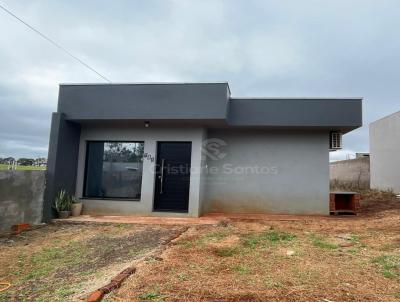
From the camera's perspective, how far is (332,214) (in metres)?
8.62

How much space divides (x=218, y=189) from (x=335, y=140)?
12.6ft

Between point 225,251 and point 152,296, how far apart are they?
6.18 feet

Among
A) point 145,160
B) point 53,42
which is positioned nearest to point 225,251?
point 145,160

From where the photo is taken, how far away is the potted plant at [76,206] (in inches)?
314

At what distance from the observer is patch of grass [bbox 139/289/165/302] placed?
2773 millimetres

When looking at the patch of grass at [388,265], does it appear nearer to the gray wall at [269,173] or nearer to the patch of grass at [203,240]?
the patch of grass at [203,240]

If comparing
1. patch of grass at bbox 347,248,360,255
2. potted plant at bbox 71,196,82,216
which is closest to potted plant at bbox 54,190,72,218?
potted plant at bbox 71,196,82,216

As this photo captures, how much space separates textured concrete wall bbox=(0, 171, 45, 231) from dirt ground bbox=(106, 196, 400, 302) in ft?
12.5

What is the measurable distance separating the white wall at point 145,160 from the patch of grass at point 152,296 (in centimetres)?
506

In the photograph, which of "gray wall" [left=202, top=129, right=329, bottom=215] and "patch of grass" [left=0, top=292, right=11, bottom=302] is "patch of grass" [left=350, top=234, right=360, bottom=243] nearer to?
"gray wall" [left=202, top=129, right=329, bottom=215]

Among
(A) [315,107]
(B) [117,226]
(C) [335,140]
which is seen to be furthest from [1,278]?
(C) [335,140]

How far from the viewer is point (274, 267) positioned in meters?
3.72

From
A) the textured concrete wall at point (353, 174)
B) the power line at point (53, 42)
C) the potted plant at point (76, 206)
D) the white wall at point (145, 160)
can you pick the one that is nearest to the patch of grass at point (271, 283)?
the white wall at point (145, 160)

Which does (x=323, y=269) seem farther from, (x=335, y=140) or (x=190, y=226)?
(x=335, y=140)
